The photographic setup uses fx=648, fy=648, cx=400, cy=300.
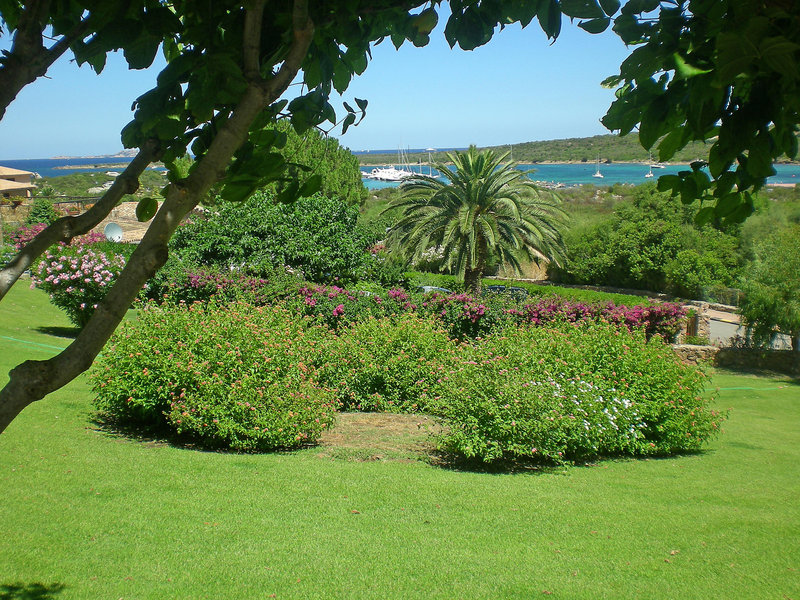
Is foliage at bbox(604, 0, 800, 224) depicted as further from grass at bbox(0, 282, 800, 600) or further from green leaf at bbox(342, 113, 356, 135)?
grass at bbox(0, 282, 800, 600)

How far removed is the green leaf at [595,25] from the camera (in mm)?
1897

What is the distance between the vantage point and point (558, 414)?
26.2 feet

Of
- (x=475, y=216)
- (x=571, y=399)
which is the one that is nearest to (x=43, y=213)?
(x=475, y=216)

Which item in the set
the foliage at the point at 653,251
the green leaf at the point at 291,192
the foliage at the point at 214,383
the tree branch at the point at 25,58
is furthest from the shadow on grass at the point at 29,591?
the foliage at the point at 653,251

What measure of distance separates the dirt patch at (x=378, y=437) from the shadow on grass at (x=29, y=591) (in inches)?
163

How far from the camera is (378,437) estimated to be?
8.91 metres

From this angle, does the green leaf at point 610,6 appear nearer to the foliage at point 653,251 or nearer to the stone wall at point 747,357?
the stone wall at point 747,357

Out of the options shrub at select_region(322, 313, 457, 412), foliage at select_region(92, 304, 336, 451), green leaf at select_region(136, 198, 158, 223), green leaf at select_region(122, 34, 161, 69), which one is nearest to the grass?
foliage at select_region(92, 304, 336, 451)

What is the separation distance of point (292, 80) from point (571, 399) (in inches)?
282

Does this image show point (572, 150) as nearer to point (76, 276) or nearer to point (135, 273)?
point (76, 276)

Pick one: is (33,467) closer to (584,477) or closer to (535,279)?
(584,477)

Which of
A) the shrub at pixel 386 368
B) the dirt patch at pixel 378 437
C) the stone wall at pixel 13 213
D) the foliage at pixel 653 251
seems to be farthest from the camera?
the stone wall at pixel 13 213

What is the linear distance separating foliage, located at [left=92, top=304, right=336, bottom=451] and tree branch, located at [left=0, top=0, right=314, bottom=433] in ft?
20.6

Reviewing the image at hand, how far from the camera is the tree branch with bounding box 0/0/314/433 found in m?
1.56
